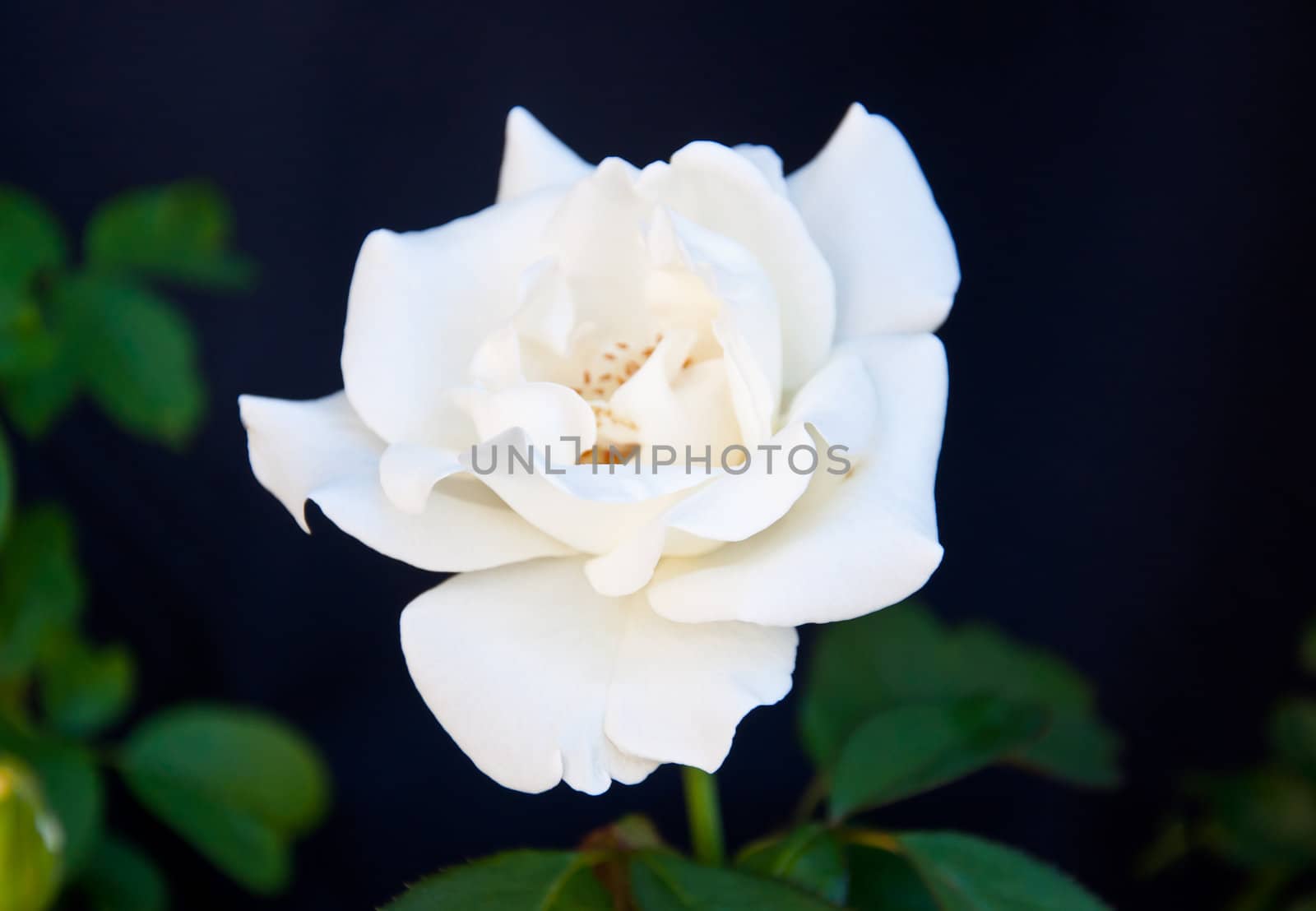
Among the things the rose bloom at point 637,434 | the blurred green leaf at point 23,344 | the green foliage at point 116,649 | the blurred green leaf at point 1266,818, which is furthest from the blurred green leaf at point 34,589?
the blurred green leaf at point 1266,818

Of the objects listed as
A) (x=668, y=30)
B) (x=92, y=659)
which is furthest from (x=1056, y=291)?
(x=92, y=659)

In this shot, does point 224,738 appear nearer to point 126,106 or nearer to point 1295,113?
point 126,106

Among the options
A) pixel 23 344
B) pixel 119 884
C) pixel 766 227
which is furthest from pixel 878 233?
pixel 119 884

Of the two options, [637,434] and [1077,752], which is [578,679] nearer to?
[637,434]

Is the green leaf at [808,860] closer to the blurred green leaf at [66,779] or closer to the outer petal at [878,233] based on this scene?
the outer petal at [878,233]

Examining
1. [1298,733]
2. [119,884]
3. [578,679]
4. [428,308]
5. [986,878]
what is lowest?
[119,884]

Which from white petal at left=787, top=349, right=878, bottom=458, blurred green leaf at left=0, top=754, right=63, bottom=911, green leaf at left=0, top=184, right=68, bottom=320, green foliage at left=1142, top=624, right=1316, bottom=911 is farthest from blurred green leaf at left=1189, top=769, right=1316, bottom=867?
green leaf at left=0, top=184, right=68, bottom=320

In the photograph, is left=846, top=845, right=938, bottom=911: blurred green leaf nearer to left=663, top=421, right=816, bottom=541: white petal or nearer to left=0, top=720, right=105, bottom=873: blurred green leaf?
left=663, top=421, right=816, bottom=541: white petal
